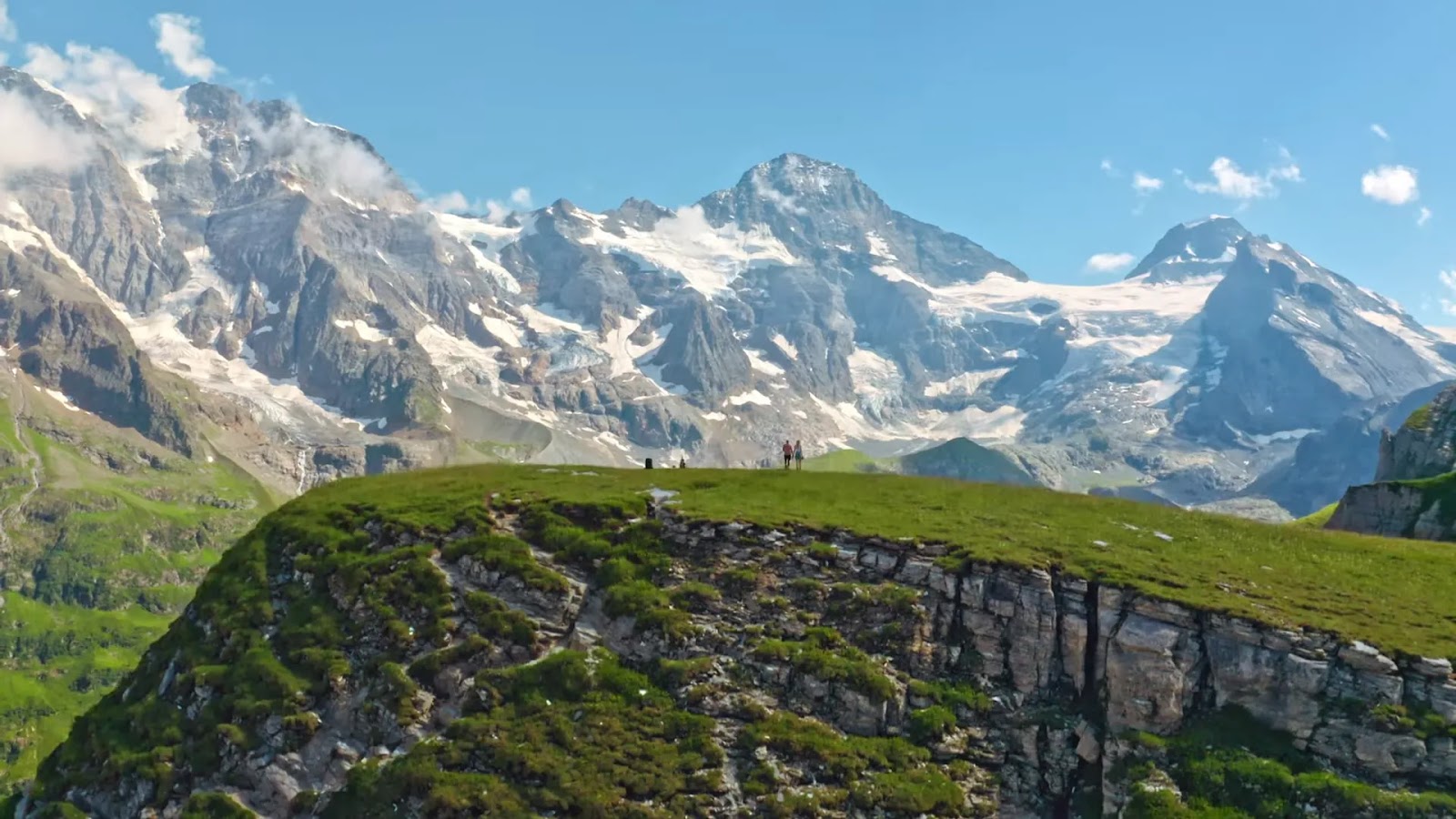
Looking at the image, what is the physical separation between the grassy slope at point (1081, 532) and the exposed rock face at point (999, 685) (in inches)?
57.3

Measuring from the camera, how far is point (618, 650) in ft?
122

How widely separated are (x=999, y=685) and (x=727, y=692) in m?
9.28

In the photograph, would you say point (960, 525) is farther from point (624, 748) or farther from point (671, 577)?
point (624, 748)

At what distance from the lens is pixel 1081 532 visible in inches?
1692

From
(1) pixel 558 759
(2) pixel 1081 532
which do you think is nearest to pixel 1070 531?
(2) pixel 1081 532

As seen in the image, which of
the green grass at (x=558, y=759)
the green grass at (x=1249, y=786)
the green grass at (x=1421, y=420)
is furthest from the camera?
the green grass at (x=1421, y=420)

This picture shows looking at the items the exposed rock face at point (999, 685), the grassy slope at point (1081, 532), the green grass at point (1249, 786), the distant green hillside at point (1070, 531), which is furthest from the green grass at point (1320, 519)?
the green grass at point (1249, 786)

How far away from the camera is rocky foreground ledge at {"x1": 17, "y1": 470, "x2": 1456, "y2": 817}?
3144 cm

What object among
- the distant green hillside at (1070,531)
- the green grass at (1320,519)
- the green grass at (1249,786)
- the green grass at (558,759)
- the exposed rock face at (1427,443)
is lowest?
the green grass at (558,759)

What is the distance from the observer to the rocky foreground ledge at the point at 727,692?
103ft

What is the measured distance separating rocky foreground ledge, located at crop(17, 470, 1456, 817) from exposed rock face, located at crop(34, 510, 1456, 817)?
3.2 inches

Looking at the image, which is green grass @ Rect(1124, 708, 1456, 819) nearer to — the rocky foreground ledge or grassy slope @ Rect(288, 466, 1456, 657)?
the rocky foreground ledge

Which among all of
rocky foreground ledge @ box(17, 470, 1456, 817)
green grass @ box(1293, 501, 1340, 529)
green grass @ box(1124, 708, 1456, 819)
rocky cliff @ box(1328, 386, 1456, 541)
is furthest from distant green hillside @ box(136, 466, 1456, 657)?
green grass @ box(1293, 501, 1340, 529)

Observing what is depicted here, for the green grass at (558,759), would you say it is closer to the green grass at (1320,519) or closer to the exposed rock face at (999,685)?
the exposed rock face at (999,685)
